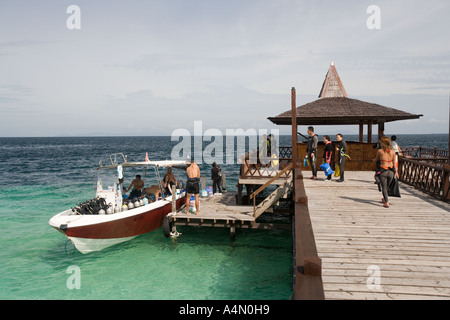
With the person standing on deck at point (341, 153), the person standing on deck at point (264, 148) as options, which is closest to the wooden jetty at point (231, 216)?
the person standing on deck at point (341, 153)

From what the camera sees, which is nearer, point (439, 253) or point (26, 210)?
point (439, 253)

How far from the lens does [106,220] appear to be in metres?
11.8

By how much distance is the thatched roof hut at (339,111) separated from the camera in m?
15.3

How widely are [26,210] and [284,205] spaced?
17947 millimetres

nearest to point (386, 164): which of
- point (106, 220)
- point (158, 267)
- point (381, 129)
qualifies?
point (158, 267)

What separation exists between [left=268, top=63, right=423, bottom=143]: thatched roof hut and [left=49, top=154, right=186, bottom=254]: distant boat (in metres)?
7.83

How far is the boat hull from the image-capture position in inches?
443

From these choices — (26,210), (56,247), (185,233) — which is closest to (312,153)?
(185,233)

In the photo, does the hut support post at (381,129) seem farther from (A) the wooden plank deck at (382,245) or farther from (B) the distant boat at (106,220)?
(B) the distant boat at (106,220)

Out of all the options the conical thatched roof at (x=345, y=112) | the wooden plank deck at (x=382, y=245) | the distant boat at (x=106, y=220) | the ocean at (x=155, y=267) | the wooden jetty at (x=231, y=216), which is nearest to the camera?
the wooden plank deck at (x=382, y=245)

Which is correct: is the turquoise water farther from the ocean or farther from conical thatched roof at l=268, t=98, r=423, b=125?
conical thatched roof at l=268, t=98, r=423, b=125

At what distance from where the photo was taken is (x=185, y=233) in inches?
581

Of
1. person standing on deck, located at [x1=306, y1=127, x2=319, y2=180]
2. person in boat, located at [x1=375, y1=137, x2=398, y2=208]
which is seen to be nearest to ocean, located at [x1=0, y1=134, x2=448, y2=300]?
person standing on deck, located at [x1=306, y1=127, x2=319, y2=180]
